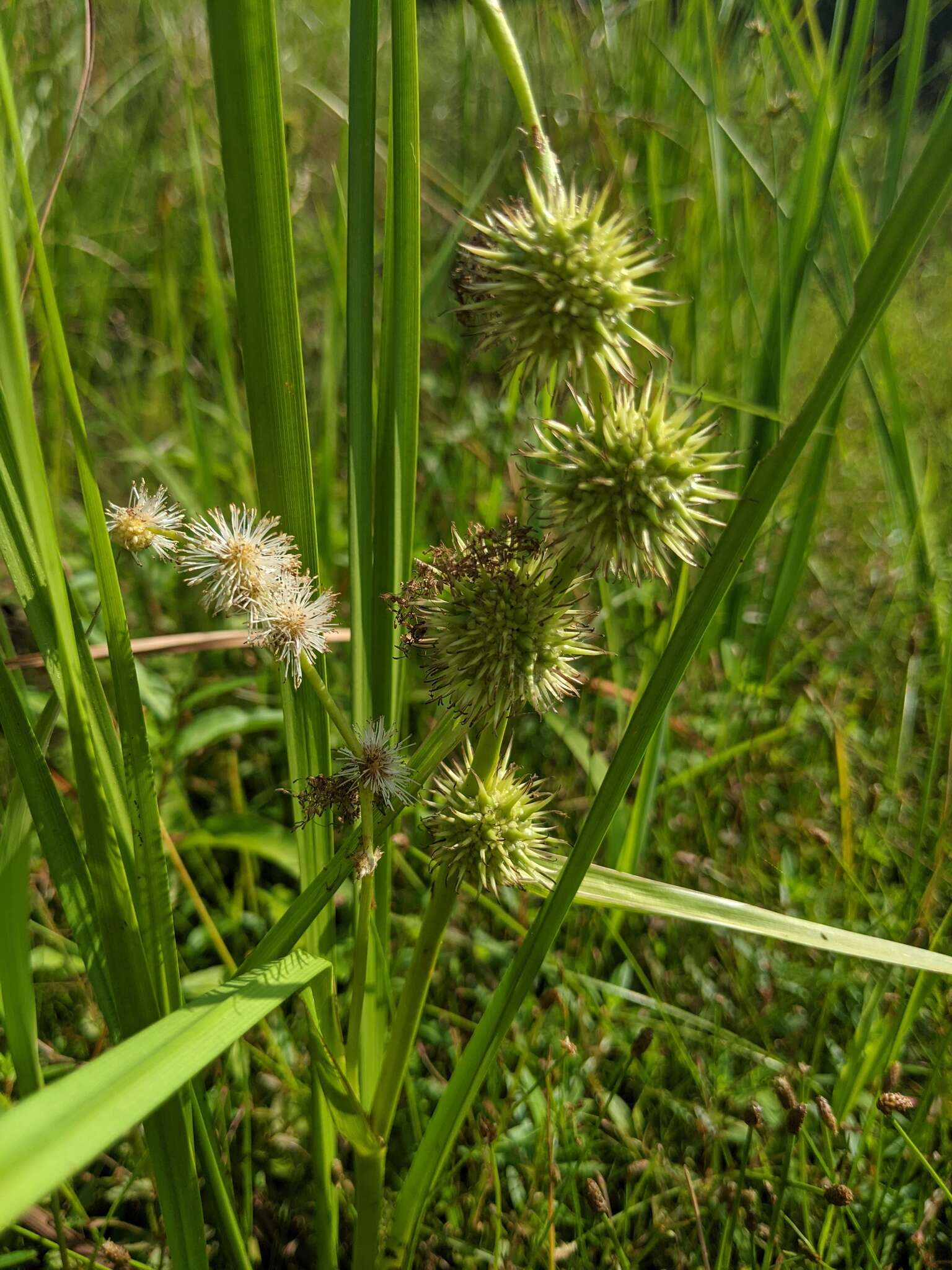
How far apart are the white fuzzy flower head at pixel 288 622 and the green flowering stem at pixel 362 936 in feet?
0.66

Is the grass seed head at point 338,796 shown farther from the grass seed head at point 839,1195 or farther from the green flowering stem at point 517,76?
the grass seed head at point 839,1195

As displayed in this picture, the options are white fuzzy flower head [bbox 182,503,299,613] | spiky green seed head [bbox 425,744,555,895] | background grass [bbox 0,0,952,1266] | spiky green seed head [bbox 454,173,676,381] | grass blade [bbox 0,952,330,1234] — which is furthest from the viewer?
background grass [bbox 0,0,952,1266]

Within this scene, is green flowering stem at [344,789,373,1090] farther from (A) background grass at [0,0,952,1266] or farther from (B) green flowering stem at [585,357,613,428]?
(B) green flowering stem at [585,357,613,428]

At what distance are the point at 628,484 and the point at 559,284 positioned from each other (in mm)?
238

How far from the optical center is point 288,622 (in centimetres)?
113

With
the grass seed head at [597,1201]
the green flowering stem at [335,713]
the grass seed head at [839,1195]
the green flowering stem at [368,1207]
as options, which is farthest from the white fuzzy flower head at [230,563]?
the grass seed head at [839,1195]

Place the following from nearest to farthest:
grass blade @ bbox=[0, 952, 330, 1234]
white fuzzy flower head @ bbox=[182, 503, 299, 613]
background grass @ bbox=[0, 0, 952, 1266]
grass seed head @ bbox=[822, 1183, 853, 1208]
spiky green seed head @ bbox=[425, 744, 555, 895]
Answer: grass blade @ bbox=[0, 952, 330, 1234], white fuzzy flower head @ bbox=[182, 503, 299, 613], spiky green seed head @ bbox=[425, 744, 555, 895], grass seed head @ bbox=[822, 1183, 853, 1208], background grass @ bbox=[0, 0, 952, 1266]

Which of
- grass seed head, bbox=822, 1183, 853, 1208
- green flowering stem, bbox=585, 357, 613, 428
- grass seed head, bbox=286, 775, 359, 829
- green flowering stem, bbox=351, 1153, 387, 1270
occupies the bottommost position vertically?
green flowering stem, bbox=351, 1153, 387, 1270

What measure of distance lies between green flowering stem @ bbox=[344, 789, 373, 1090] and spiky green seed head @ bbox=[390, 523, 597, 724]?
7.3 inches

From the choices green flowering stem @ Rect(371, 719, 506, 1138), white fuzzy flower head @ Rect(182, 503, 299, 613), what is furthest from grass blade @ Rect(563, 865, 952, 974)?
white fuzzy flower head @ Rect(182, 503, 299, 613)

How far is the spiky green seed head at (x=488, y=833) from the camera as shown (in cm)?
124

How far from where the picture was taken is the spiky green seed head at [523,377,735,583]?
Answer: 1.01 metres

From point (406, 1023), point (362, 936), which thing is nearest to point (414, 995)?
point (406, 1023)

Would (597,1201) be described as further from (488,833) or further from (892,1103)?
(488,833)
